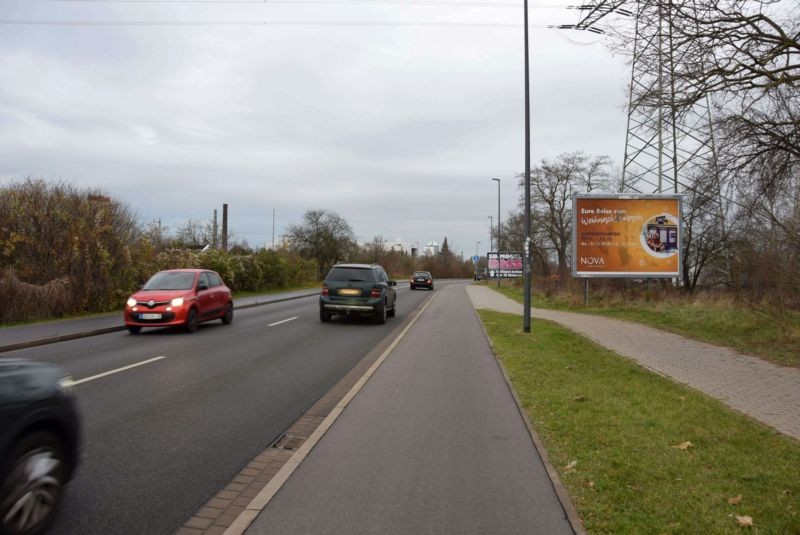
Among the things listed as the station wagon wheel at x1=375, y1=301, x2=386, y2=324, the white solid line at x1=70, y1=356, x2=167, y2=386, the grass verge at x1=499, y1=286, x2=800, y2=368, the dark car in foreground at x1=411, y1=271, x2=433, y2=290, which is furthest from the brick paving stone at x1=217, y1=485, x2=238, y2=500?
the dark car in foreground at x1=411, y1=271, x2=433, y2=290

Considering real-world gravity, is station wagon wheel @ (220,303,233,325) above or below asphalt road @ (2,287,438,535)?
above

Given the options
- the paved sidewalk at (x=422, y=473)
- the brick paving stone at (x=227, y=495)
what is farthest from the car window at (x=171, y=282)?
the brick paving stone at (x=227, y=495)

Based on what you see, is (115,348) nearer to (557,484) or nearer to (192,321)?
(192,321)

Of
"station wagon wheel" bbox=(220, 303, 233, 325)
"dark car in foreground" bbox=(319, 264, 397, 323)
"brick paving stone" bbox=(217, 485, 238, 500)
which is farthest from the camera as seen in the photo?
"dark car in foreground" bbox=(319, 264, 397, 323)

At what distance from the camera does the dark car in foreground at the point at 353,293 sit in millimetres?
17016

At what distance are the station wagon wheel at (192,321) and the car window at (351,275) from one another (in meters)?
4.27

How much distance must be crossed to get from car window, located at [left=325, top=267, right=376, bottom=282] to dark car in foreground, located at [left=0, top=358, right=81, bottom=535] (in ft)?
44.3

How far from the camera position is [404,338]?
45.5 feet

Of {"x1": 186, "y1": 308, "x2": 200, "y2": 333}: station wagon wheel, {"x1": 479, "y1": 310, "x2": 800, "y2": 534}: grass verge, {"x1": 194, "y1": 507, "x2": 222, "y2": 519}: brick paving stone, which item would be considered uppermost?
{"x1": 186, "y1": 308, "x2": 200, "y2": 333}: station wagon wheel

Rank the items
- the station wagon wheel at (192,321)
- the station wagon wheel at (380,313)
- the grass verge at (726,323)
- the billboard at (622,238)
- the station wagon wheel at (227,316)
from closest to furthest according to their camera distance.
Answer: the grass verge at (726,323) < the station wagon wheel at (192,321) < the station wagon wheel at (227,316) < the station wagon wheel at (380,313) < the billboard at (622,238)

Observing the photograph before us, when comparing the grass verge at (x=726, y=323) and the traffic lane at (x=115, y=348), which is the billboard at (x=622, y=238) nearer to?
the grass verge at (x=726, y=323)

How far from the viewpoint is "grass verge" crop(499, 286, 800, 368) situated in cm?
1174

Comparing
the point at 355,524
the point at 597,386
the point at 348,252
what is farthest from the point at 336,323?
the point at 348,252

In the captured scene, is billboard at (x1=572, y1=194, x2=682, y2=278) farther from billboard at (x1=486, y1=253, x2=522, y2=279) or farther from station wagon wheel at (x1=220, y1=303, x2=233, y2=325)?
billboard at (x1=486, y1=253, x2=522, y2=279)
